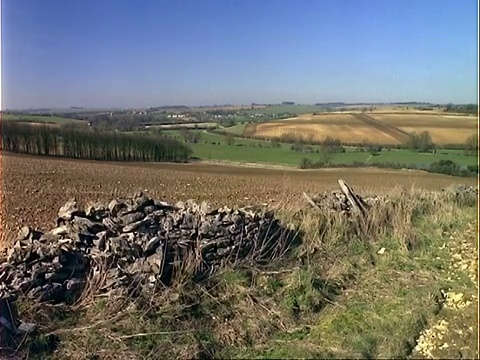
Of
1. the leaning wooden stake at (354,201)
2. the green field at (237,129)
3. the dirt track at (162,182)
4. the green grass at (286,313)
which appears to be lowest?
the dirt track at (162,182)

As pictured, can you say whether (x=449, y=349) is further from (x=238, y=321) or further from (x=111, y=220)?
(x=111, y=220)

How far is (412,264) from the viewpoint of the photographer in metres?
5.90

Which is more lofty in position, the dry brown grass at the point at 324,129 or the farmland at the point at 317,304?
the dry brown grass at the point at 324,129

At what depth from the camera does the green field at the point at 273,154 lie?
10729mm

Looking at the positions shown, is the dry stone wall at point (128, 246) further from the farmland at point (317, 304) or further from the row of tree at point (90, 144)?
the row of tree at point (90, 144)

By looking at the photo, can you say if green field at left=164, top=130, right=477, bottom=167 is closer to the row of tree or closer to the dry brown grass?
the dry brown grass

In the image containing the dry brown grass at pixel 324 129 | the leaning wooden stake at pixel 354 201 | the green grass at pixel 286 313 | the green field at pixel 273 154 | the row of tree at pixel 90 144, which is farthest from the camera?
the row of tree at pixel 90 144

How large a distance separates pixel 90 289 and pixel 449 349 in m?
3.26

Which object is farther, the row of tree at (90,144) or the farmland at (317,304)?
the row of tree at (90,144)

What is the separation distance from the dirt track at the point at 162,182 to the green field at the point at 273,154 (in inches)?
17.0

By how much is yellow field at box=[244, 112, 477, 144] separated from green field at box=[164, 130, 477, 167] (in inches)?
16.0

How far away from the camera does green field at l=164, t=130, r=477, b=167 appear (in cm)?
1073

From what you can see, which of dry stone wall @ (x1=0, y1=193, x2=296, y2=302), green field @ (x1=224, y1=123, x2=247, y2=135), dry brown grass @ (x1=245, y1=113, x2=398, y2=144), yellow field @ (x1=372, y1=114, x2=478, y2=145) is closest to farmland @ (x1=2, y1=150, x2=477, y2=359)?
dry stone wall @ (x1=0, y1=193, x2=296, y2=302)

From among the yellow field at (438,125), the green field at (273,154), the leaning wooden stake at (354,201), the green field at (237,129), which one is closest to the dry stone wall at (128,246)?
the leaning wooden stake at (354,201)
